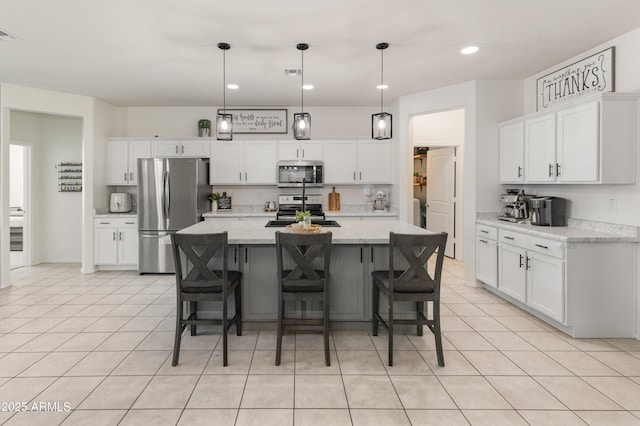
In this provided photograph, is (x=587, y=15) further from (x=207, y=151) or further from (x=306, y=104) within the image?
(x=207, y=151)

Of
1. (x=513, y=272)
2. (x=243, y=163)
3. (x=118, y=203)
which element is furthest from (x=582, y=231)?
(x=118, y=203)

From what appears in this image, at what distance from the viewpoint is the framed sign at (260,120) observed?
617 cm

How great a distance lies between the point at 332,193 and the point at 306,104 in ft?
5.02

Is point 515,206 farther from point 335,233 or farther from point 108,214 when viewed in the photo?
point 108,214

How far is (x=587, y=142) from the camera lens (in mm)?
3336

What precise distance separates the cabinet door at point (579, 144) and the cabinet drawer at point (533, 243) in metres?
0.66

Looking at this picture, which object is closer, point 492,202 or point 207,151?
point 492,202

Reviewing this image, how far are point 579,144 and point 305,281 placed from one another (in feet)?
9.34

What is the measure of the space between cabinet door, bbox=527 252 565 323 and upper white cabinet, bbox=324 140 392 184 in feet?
9.13

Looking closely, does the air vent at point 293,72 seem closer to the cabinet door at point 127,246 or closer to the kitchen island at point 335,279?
the kitchen island at point 335,279

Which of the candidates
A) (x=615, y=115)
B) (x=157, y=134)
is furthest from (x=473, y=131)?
(x=157, y=134)

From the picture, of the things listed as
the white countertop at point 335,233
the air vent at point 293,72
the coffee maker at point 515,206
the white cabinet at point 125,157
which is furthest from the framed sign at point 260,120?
the coffee maker at point 515,206

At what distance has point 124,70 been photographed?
4328 millimetres

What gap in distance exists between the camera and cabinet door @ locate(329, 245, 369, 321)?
3350 millimetres
